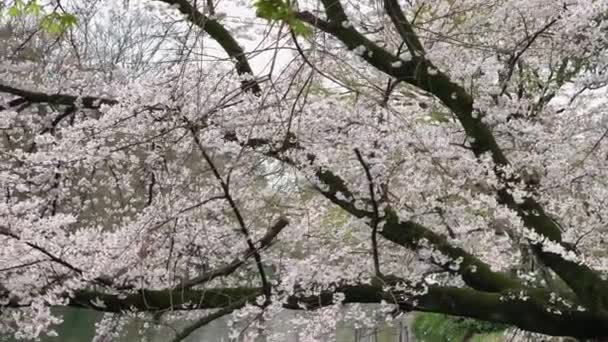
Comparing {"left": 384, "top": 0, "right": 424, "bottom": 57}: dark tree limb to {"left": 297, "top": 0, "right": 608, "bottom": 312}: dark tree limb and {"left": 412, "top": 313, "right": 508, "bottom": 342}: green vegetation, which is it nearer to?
{"left": 297, "top": 0, "right": 608, "bottom": 312}: dark tree limb

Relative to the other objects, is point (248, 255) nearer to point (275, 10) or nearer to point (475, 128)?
point (475, 128)

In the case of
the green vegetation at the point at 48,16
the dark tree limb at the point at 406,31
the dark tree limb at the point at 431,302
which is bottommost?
the dark tree limb at the point at 431,302

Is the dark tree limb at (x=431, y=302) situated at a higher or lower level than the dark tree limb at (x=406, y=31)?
lower

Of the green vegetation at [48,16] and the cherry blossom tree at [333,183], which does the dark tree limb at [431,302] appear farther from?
the green vegetation at [48,16]

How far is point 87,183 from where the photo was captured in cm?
607

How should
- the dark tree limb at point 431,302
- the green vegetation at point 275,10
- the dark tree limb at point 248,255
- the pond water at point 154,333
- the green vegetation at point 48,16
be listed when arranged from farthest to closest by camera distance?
the pond water at point 154,333
the dark tree limb at point 431,302
the dark tree limb at point 248,255
the green vegetation at point 48,16
the green vegetation at point 275,10

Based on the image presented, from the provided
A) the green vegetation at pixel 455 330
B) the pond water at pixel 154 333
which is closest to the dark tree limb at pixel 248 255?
the green vegetation at pixel 455 330

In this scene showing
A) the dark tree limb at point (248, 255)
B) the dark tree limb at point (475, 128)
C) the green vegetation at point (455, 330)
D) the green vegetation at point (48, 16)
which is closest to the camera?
the green vegetation at point (48, 16)

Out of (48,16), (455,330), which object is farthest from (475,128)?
(455,330)

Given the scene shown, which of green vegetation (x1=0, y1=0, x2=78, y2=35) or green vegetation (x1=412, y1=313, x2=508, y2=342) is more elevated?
green vegetation (x1=412, y1=313, x2=508, y2=342)

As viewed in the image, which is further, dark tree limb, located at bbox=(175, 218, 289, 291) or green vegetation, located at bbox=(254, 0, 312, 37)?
dark tree limb, located at bbox=(175, 218, 289, 291)

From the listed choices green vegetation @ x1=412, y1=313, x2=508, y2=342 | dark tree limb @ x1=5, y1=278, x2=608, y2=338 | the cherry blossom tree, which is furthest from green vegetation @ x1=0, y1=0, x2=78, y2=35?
green vegetation @ x1=412, y1=313, x2=508, y2=342

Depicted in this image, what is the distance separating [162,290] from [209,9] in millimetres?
2033

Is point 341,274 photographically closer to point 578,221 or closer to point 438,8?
point 578,221
